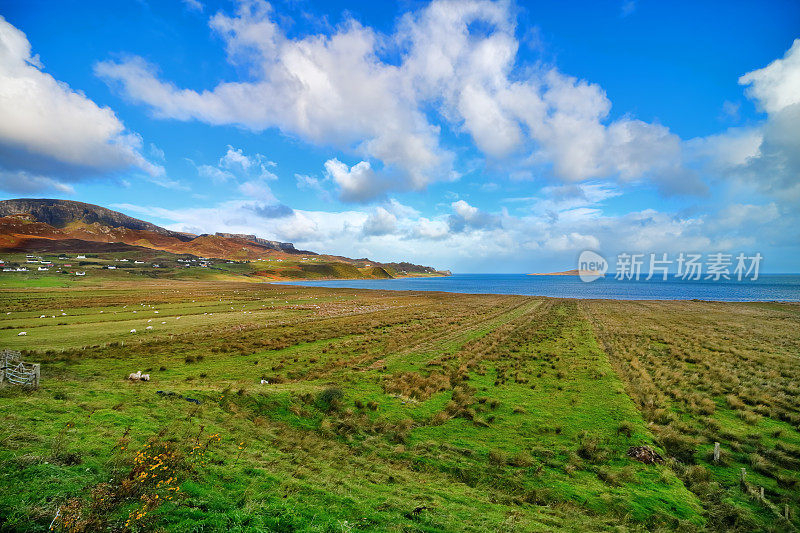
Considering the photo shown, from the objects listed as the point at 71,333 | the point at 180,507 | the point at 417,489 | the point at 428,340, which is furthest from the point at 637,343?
the point at 71,333

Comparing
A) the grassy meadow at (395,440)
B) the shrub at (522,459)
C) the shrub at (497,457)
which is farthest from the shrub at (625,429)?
the shrub at (497,457)

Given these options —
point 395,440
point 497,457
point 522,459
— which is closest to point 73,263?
point 395,440

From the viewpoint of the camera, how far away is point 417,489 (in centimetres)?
870

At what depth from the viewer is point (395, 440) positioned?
1183 cm

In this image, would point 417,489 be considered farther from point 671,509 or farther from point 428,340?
point 428,340

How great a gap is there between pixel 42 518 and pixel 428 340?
26.4 metres

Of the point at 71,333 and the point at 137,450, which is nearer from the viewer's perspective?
the point at 137,450

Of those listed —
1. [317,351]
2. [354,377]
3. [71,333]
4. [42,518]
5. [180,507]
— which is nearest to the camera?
[42,518]

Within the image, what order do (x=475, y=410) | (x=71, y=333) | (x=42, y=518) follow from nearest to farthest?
(x=42, y=518) → (x=475, y=410) → (x=71, y=333)

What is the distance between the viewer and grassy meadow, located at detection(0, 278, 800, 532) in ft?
22.8

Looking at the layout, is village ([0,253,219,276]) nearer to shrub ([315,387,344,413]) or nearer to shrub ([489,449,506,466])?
shrub ([315,387,344,413])

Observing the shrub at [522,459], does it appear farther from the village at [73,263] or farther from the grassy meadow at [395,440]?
the village at [73,263]


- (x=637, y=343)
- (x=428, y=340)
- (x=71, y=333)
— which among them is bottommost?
(x=71, y=333)

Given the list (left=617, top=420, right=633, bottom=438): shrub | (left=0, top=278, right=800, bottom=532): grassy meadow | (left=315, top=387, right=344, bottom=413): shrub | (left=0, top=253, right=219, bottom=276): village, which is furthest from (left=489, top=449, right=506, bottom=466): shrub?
(left=0, top=253, right=219, bottom=276): village
